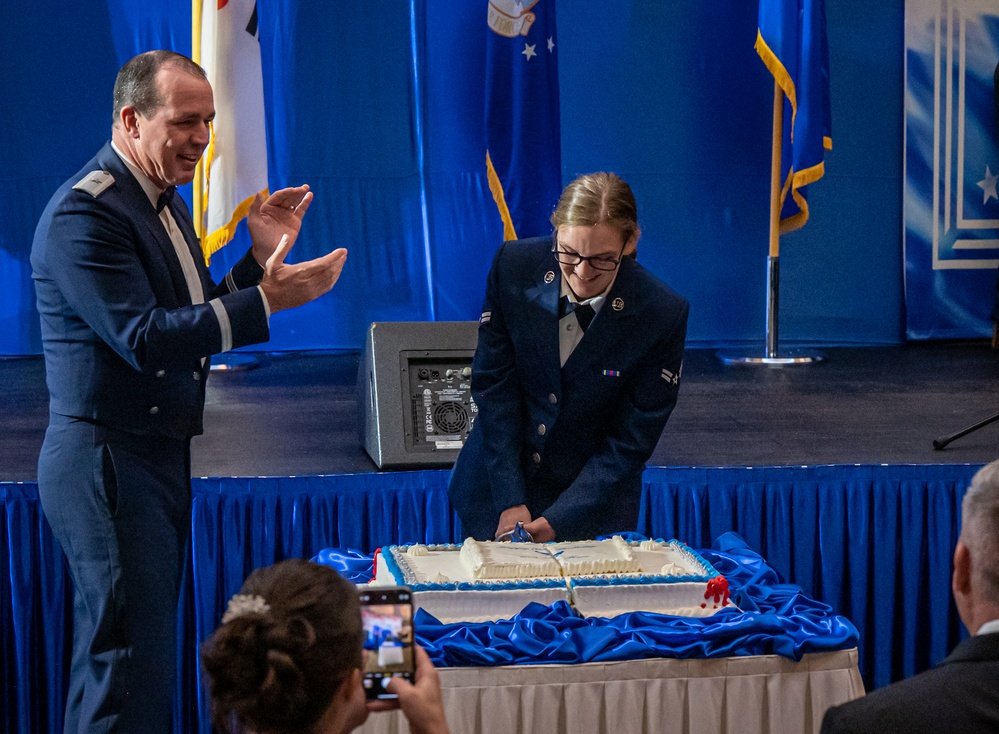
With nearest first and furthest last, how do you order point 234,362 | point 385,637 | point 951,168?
1. point 385,637
2. point 234,362
3. point 951,168

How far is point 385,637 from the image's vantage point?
1598mm

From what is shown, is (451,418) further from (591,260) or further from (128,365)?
(128,365)

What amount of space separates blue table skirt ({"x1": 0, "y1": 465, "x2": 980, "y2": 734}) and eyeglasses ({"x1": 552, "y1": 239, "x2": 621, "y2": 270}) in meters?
1.34

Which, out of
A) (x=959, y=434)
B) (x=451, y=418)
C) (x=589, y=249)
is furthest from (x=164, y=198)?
(x=959, y=434)

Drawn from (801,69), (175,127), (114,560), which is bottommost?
(114,560)

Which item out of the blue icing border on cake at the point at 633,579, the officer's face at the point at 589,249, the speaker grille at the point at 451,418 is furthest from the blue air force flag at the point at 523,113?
the blue icing border on cake at the point at 633,579

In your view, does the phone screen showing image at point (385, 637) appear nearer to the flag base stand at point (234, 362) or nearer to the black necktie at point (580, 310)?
the black necktie at point (580, 310)

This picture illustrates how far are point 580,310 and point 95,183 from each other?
3.34ft

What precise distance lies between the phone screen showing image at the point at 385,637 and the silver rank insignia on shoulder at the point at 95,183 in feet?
3.73

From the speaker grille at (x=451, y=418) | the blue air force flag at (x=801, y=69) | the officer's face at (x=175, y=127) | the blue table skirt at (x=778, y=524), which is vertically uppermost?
the blue air force flag at (x=801, y=69)

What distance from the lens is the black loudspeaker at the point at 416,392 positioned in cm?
386

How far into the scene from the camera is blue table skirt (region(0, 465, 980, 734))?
3680 mm

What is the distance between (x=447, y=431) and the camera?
3.96 m

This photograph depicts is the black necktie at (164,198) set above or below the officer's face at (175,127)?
below
